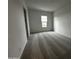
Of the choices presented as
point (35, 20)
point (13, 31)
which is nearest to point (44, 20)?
point (35, 20)

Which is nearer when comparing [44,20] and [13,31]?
[13,31]

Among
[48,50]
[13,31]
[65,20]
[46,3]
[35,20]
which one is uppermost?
[46,3]

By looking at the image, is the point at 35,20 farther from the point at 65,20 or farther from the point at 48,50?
the point at 48,50

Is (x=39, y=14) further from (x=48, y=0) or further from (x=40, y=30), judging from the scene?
(x=48, y=0)

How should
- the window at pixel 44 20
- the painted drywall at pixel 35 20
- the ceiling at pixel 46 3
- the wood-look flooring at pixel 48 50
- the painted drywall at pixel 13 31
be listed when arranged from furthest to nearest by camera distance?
the window at pixel 44 20
the painted drywall at pixel 35 20
the ceiling at pixel 46 3
the wood-look flooring at pixel 48 50
the painted drywall at pixel 13 31

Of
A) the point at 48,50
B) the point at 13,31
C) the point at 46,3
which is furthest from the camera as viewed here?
the point at 46,3

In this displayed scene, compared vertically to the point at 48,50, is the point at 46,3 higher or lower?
higher

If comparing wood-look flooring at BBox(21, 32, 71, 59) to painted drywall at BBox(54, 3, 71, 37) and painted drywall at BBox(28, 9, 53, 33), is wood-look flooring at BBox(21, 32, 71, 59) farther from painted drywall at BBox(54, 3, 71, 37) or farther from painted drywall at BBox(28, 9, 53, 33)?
painted drywall at BBox(28, 9, 53, 33)

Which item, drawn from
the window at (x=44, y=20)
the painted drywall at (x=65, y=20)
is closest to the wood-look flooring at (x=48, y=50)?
the painted drywall at (x=65, y=20)

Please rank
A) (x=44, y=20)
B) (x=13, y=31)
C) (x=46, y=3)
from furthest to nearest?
1. (x=44, y=20)
2. (x=46, y=3)
3. (x=13, y=31)

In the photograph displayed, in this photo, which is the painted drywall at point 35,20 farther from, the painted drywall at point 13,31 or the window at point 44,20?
the painted drywall at point 13,31

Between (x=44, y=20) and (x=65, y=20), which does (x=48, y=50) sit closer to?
(x=65, y=20)

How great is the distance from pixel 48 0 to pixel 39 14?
4.28 meters
